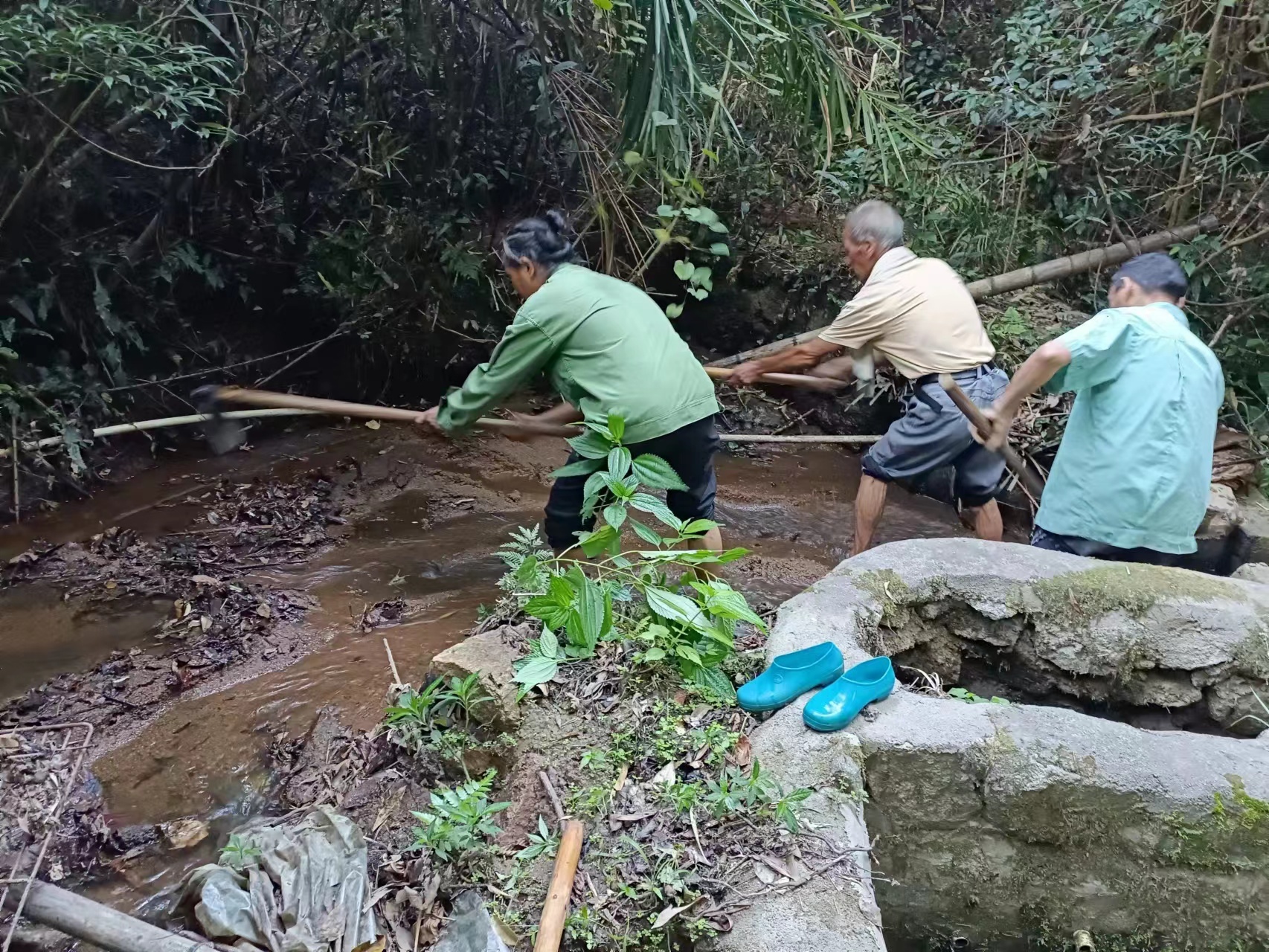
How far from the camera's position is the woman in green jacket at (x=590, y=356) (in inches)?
121

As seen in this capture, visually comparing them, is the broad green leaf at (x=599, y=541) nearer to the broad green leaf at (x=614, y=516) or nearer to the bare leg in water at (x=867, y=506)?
the broad green leaf at (x=614, y=516)

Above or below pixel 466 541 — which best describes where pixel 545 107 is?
above

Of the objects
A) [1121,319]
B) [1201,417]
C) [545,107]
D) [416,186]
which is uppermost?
[545,107]

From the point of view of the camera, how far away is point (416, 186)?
231 inches

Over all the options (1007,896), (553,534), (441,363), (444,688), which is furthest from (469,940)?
(441,363)

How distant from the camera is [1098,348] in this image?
292 cm

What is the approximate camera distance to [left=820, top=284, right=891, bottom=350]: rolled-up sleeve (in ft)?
12.3

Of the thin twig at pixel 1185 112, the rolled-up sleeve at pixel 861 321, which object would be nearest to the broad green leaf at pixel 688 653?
the rolled-up sleeve at pixel 861 321

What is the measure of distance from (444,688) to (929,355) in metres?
2.57

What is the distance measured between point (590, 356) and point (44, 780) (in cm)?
239

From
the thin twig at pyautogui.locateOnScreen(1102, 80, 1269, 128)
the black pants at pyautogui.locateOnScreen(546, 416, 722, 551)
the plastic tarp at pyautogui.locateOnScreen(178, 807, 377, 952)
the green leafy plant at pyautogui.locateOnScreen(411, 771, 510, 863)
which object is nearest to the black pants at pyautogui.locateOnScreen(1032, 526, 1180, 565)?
the black pants at pyautogui.locateOnScreen(546, 416, 722, 551)

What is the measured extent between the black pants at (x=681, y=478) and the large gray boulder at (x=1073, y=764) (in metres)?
0.83

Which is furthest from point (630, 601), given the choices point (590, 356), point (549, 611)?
point (590, 356)

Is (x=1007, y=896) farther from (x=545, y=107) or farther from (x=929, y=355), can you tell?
(x=545, y=107)
